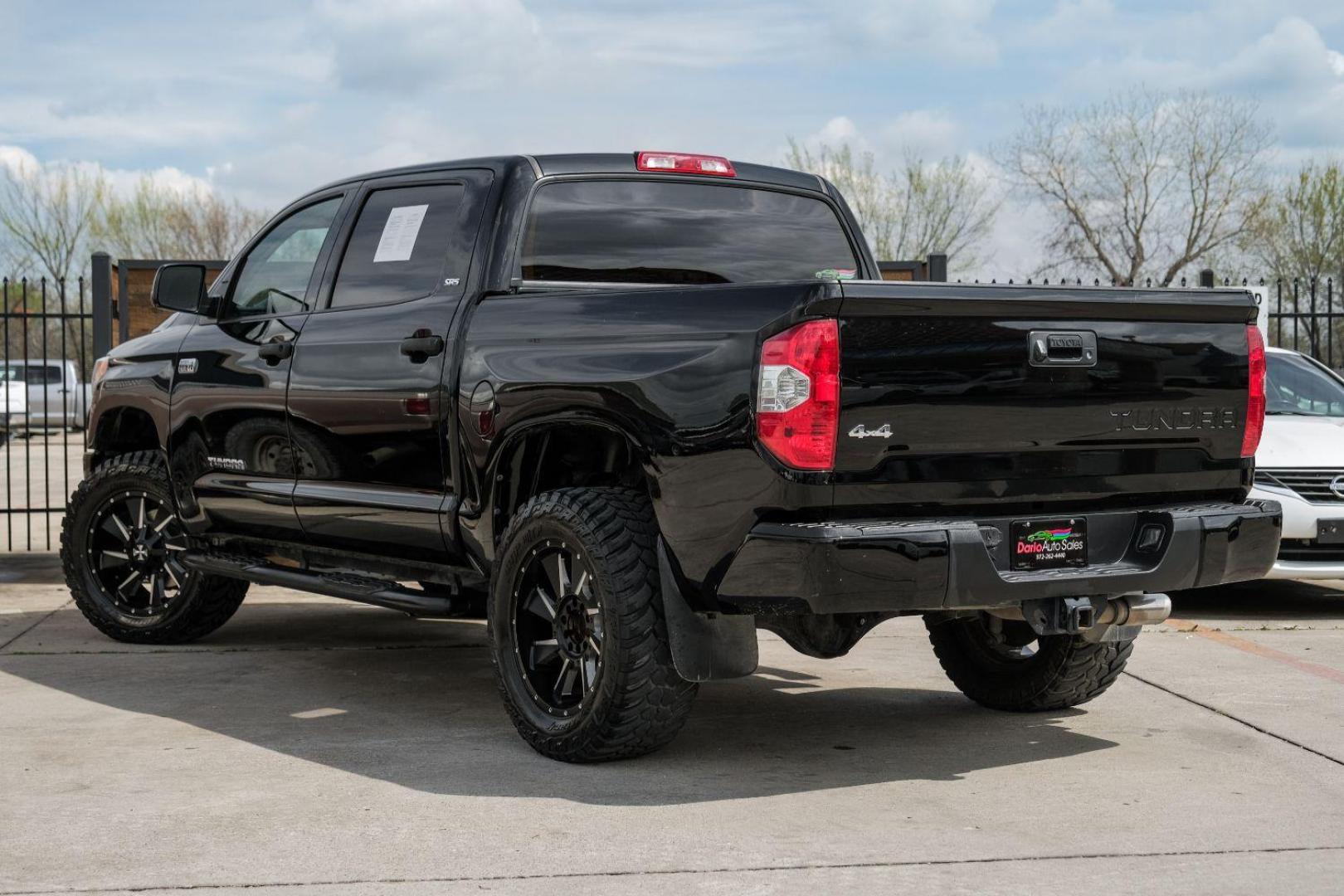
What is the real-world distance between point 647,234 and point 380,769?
2.13 metres

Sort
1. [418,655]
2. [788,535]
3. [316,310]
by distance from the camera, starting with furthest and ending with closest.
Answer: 1. [418,655]
2. [316,310]
3. [788,535]

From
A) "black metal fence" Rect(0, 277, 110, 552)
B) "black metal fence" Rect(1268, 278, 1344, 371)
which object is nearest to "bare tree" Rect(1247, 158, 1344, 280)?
"black metal fence" Rect(1268, 278, 1344, 371)

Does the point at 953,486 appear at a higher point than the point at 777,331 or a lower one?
lower

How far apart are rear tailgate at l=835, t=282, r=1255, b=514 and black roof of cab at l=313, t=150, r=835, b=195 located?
1.79 meters

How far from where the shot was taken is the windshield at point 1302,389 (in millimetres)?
10227

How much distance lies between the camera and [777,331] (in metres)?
4.51

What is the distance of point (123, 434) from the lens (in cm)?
788

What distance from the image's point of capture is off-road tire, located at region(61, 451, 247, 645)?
7531 mm

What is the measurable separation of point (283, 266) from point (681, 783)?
3046mm

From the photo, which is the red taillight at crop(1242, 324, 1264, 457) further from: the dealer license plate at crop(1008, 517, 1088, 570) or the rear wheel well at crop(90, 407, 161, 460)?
the rear wheel well at crop(90, 407, 161, 460)

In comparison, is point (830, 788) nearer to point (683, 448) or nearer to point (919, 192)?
point (683, 448)

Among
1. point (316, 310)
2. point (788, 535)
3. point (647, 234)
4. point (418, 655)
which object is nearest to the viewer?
point (788, 535)

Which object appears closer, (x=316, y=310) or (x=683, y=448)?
(x=683, y=448)

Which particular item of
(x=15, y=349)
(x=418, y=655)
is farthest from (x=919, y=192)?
(x=418, y=655)
